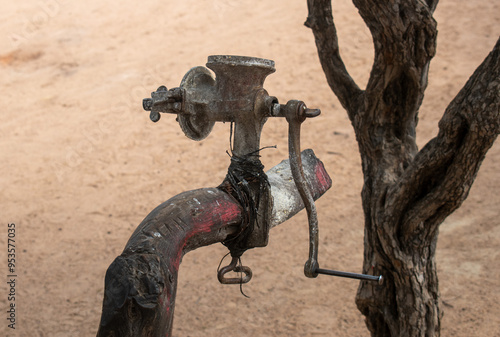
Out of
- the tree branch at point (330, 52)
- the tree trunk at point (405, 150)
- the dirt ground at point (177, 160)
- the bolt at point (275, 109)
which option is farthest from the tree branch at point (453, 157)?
the dirt ground at point (177, 160)

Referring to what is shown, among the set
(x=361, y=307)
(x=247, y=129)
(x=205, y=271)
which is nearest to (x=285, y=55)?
(x=205, y=271)

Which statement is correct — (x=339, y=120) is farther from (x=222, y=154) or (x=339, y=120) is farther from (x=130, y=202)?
(x=130, y=202)

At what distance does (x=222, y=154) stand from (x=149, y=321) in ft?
15.7

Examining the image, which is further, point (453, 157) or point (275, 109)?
point (453, 157)

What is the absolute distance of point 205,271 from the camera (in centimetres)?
464

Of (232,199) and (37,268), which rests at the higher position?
(232,199)

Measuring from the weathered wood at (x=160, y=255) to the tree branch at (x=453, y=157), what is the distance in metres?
0.68

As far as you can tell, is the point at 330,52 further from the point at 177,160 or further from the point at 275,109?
the point at 177,160

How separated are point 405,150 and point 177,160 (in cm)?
368

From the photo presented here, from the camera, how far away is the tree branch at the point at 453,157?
84.6 inches

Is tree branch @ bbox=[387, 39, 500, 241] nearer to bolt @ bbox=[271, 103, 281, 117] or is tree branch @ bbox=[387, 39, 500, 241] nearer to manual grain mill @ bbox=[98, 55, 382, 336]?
manual grain mill @ bbox=[98, 55, 382, 336]

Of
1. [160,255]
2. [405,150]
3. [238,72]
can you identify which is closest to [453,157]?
[405,150]

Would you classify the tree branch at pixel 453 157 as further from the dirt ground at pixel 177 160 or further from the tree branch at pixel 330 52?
the dirt ground at pixel 177 160

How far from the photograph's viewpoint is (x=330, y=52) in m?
2.76
